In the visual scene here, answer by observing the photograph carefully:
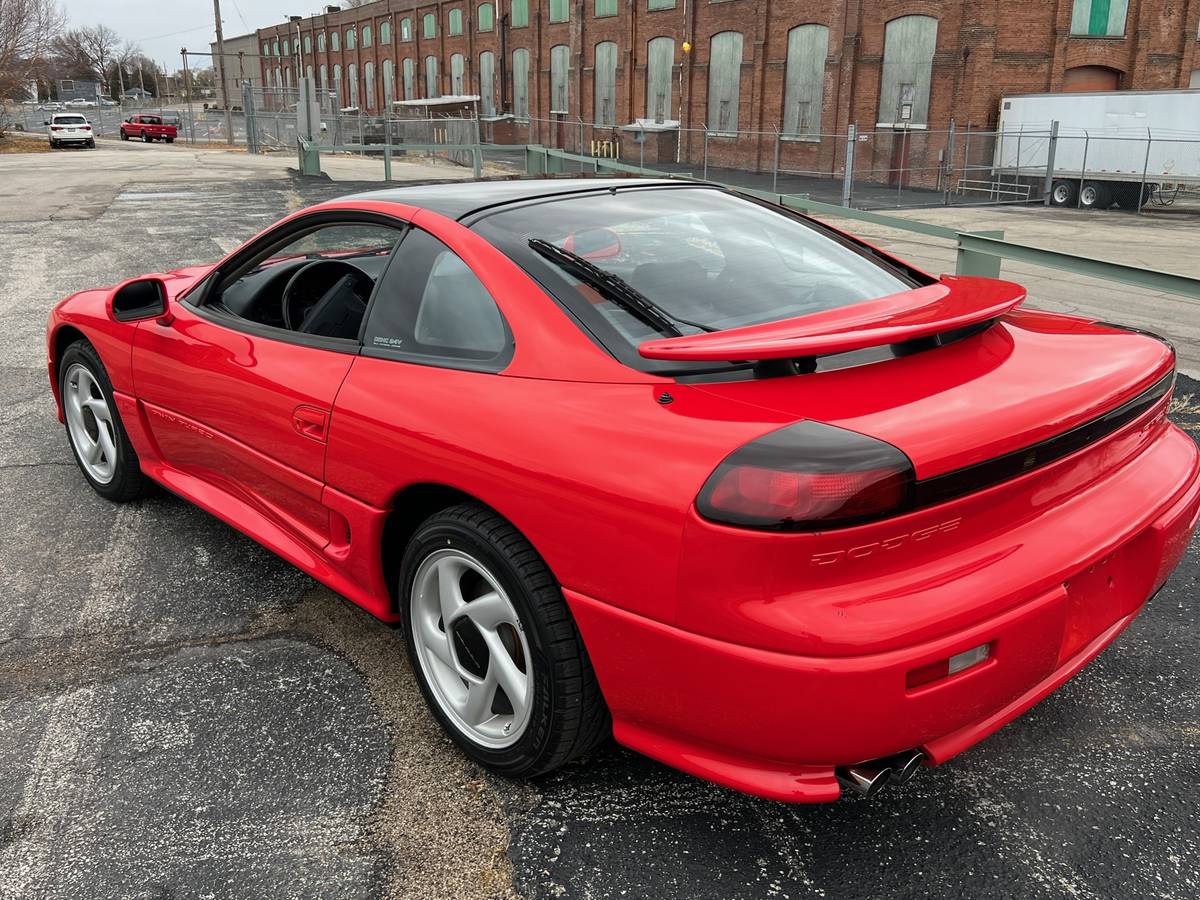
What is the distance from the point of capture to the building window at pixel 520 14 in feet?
Answer: 155

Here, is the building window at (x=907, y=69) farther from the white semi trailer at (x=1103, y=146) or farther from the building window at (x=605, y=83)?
the building window at (x=605, y=83)

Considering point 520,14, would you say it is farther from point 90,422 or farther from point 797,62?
point 90,422

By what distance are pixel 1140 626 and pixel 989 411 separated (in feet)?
5.73

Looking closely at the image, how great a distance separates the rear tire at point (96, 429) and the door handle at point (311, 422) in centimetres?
163

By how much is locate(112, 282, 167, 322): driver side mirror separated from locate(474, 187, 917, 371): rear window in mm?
1669

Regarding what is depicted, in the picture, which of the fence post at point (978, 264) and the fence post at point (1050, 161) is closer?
the fence post at point (978, 264)

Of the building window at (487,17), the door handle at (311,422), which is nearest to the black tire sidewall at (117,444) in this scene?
the door handle at (311,422)

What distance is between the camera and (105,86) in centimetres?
11412

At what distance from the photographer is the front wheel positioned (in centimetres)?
230

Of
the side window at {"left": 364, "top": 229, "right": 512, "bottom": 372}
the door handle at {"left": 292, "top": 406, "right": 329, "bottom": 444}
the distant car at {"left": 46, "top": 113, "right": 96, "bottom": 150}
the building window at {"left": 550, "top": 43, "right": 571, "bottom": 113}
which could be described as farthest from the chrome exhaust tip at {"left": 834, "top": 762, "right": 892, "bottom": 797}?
the distant car at {"left": 46, "top": 113, "right": 96, "bottom": 150}

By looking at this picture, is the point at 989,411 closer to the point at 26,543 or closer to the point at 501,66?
the point at 26,543

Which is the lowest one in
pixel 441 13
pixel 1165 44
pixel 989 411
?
pixel 989 411

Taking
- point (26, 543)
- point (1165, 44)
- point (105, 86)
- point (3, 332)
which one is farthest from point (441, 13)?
point (105, 86)

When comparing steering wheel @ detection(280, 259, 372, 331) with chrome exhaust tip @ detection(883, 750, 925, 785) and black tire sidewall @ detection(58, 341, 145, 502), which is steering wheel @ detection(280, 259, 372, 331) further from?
chrome exhaust tip @ detection(883, 750, 925, 785)
